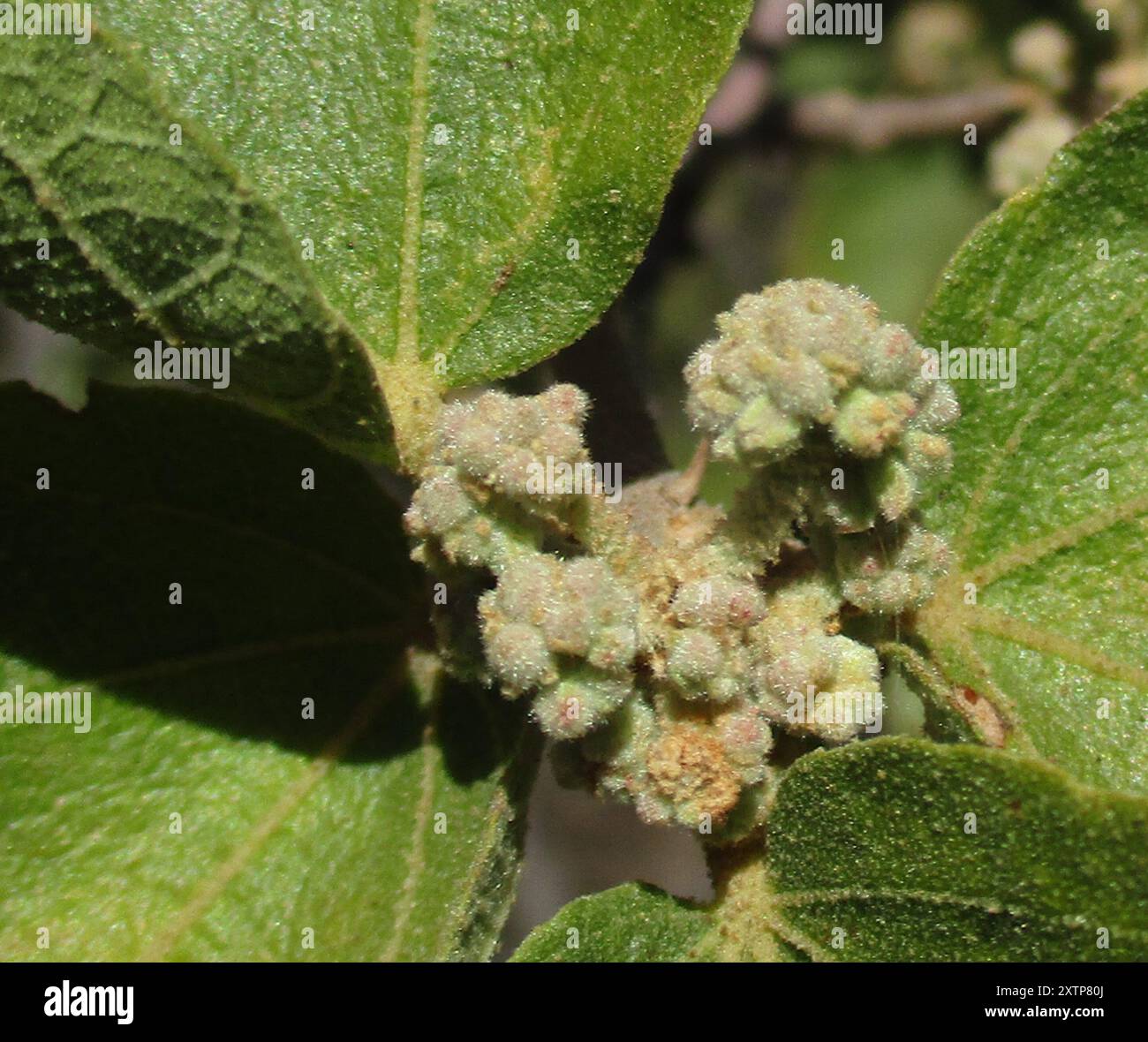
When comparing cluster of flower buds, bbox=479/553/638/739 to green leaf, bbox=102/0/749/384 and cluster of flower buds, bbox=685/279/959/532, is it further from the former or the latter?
green leaf, bbox=102/0/749/384

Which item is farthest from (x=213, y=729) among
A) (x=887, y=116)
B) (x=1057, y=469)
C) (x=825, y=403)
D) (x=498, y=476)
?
(x=887, y=116)

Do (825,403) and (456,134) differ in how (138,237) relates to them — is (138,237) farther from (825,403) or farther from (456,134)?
(825,403)

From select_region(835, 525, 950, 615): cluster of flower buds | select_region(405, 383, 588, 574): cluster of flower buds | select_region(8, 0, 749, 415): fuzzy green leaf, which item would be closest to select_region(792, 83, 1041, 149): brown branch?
select_region(8, 0, 749, 415): fuzzy green leaf

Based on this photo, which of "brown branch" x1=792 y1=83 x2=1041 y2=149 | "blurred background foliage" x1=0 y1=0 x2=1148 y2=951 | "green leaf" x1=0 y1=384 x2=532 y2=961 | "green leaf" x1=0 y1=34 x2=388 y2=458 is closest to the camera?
"green leaf" x1=0 y1=34 x2=388 y2=458

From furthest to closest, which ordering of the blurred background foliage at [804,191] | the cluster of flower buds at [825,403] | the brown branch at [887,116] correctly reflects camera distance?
the brown branch at [887,116] → the blurred background foliage at [804,191] → the cluster of flower buds at [825,403]

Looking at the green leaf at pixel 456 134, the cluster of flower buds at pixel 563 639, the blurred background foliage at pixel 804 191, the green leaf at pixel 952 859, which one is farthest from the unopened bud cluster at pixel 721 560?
the blurred background foliage at pixel 804 191

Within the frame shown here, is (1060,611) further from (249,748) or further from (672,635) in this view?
(249,748)

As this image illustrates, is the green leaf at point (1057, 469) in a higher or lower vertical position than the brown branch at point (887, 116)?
lower

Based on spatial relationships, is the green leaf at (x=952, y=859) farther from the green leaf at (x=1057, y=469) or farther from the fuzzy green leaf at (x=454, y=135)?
the fuzzy green leaf at (x=454, y=135)
